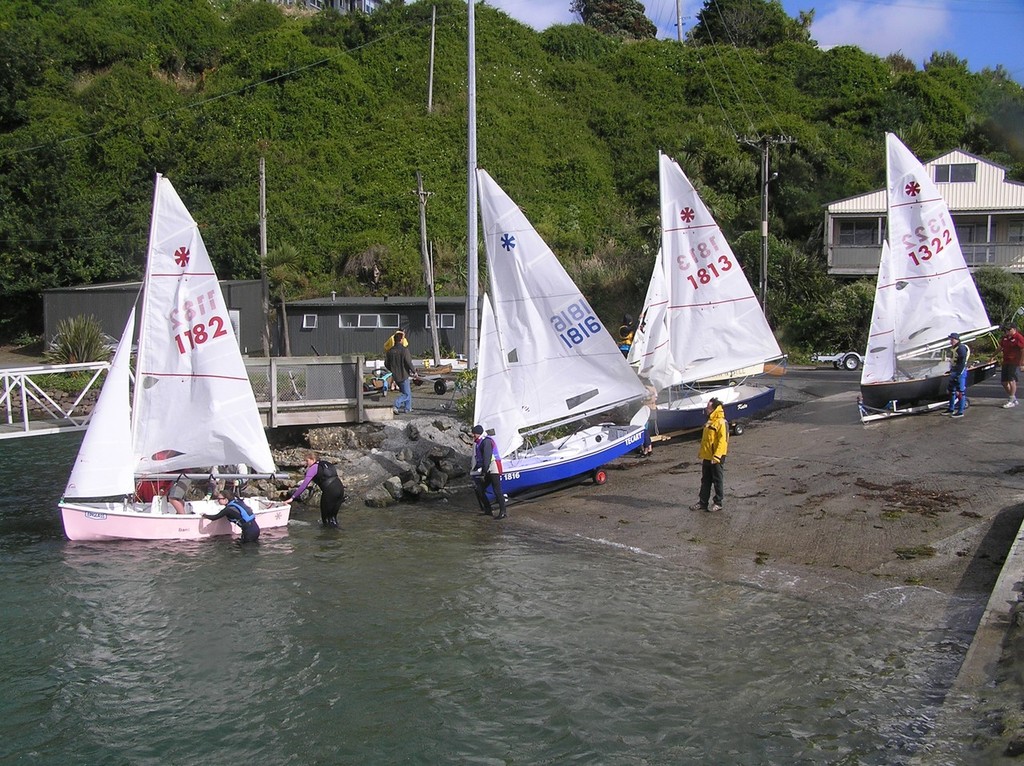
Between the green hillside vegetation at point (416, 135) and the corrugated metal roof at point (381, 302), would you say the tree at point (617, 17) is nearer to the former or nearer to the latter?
the green hillside vegetation at point (416, 135)

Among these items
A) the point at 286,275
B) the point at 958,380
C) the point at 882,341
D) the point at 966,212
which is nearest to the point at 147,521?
the point at 882,341

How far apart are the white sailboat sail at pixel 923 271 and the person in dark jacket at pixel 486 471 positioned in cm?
1099

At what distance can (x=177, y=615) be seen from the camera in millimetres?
12453

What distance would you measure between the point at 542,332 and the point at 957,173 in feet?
98.0

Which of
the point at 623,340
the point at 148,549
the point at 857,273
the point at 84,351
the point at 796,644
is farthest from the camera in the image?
the point at 857,273

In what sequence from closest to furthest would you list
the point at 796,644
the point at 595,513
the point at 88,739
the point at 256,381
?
the point at 88,739 → the point at 796,644 → the point at 595,513 → the point at 256,381

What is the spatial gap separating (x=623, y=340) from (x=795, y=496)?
30.2 feet

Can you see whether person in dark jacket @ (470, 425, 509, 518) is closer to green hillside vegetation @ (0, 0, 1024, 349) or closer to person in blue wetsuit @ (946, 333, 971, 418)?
person in blue wetsuit @ (946, 333, 971, 418)

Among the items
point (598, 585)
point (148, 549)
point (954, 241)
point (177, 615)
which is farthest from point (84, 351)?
point (954, 241)

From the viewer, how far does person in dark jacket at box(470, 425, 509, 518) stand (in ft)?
55.1

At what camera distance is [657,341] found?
2150 centimetres

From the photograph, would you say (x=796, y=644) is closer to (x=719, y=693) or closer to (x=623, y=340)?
(x=719, y=693)

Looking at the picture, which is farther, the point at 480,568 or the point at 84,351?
the point at 84,351

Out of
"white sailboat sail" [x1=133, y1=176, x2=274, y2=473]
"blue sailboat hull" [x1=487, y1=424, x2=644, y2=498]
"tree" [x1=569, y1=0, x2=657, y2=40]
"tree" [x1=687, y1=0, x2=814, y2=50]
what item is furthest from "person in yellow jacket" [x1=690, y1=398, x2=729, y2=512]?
"tree" [x1=569, y1=0, x2=657, y2=40]
